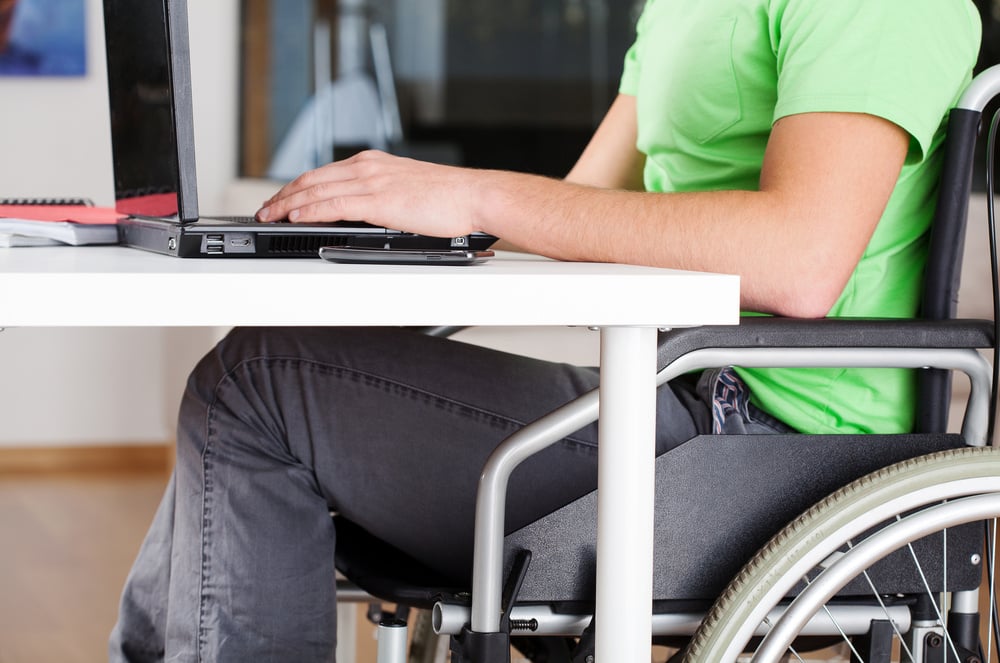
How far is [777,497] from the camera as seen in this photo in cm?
84

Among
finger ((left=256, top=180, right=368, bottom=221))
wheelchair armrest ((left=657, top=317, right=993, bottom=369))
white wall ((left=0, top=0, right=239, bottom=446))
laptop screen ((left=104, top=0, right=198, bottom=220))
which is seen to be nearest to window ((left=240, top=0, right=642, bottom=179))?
white wall ((left=0, top=0, right=239, bottom=446))

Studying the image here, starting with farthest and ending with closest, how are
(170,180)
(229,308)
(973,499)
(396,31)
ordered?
(396,31) < (170,180) < (973,499) < (229,308)

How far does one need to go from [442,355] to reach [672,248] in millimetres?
227

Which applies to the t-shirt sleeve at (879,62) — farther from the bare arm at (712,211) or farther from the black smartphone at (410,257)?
the black smartphone at (410,257)

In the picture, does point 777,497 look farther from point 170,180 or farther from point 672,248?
point 170,180

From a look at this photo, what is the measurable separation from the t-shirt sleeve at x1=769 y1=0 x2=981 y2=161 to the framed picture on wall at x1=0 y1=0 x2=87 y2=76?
2.98m

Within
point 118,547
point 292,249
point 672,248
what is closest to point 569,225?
point 672,248

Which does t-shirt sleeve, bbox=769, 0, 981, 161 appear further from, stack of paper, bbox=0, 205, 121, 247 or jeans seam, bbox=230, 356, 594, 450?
stack of paper, bbox=0, 205, 121, 247

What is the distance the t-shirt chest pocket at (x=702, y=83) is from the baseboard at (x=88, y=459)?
2.67 m

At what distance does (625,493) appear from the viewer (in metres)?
0.68

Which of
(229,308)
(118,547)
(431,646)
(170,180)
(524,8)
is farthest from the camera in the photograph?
(524,8)

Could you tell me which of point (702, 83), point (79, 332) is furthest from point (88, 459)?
point (702, 83)

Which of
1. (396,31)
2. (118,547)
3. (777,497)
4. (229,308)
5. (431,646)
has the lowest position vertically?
(118,547)

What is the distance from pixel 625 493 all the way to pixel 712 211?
243mm
